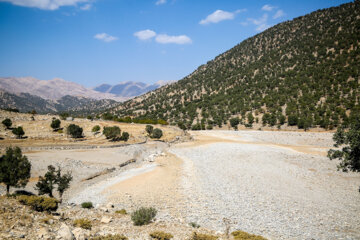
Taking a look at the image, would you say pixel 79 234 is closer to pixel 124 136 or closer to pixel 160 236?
pixel 160 236

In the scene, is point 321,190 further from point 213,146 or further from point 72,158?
point 72,158

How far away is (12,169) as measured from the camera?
870 inches

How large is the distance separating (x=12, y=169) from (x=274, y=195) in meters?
27.7

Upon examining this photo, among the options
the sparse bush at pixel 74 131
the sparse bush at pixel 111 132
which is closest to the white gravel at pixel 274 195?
the sparse bush at pixel 111 132

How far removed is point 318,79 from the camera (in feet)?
355

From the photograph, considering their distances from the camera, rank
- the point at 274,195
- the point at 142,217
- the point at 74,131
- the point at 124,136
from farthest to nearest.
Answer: the point at 74,131 < the point at 124,136 < the point at 274,195 < the point at 142,217

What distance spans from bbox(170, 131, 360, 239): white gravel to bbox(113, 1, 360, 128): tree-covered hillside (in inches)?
2310

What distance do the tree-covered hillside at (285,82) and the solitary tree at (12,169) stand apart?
280 feet

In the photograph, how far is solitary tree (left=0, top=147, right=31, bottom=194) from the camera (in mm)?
21844

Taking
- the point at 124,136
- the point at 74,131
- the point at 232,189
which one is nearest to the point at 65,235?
the point at 232,189

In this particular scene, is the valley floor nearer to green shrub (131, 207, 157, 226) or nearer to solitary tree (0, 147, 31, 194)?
green shrub (131, 207, 157, 226)

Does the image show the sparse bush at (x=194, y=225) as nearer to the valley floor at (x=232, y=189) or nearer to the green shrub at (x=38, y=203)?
the valley floor at (x=232, y=189)

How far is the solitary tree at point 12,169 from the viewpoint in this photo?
21.8 metres

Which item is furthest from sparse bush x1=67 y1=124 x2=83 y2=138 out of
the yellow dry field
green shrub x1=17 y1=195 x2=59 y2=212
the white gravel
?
green shrub x1=17 y1=195 x2=59 y2=212
